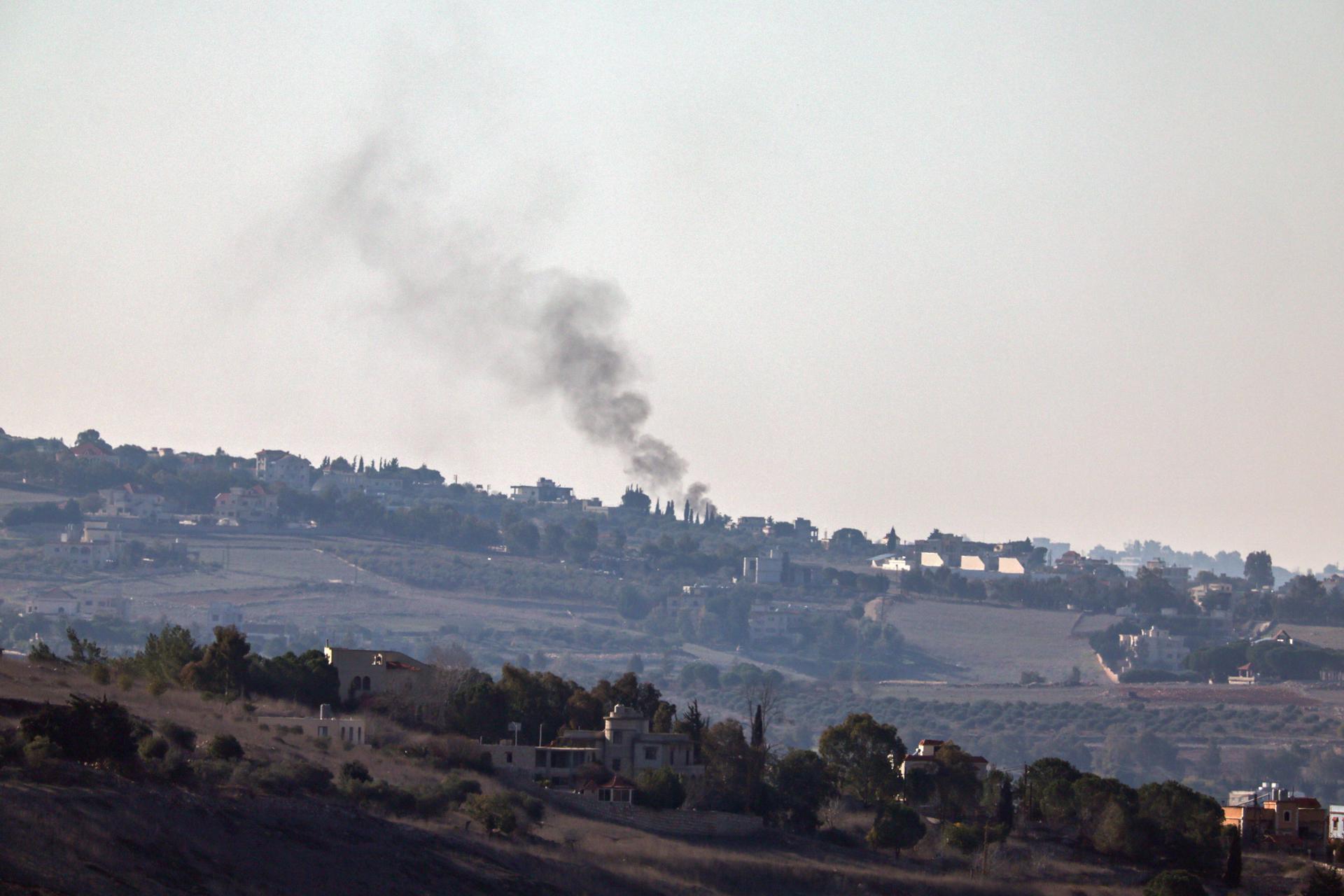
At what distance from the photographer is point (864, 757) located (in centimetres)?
6944

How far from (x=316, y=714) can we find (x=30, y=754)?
20591 millimetres

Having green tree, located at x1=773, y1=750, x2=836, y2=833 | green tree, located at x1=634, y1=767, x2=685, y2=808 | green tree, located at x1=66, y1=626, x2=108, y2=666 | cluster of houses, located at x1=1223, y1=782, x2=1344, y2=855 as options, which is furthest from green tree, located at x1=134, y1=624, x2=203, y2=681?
cluster of houses, located at x1=1223, y1=782, x2=1344, y2=855

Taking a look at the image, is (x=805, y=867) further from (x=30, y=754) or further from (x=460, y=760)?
(x=30, y=754)

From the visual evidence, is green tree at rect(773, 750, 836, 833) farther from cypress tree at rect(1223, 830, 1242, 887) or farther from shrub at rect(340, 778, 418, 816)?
shrub at rect(340, 778, 418, 816)

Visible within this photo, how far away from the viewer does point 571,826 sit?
52188 mm

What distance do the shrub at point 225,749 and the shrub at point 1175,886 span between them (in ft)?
76.6

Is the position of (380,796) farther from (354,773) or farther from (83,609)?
(83,609)

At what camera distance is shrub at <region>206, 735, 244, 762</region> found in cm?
4672

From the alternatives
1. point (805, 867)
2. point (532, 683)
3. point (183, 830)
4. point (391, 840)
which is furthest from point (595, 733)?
point (183, 830)

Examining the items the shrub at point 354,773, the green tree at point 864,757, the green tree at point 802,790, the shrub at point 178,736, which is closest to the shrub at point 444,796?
the shrub at point 354,773

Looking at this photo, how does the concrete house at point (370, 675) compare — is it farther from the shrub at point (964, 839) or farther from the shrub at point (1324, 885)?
the shrub at point (1324, 885)

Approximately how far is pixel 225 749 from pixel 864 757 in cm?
2733

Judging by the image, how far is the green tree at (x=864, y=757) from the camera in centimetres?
6719

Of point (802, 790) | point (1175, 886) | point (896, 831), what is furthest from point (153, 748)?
point (1175, 886)
